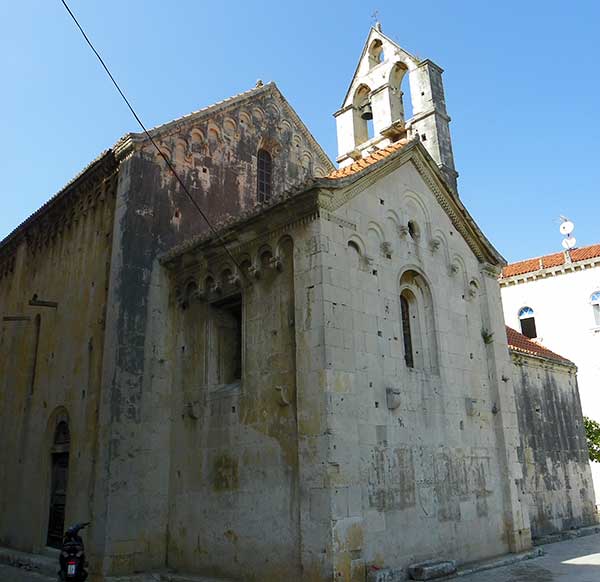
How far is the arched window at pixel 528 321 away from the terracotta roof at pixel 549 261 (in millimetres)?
2073

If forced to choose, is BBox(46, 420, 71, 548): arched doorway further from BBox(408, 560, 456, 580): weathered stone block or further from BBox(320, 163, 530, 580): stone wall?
BBox(408, 560, 456, 580): weathered stone block

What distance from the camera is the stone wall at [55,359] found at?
12.2m

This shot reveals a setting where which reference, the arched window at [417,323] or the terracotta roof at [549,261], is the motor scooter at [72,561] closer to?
the arched window at [417,323]

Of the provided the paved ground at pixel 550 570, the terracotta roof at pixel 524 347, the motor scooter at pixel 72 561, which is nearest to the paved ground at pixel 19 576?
the paved ground at pixel 550 570

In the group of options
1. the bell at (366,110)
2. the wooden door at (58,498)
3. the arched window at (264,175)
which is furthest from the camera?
the bell at (366,110)

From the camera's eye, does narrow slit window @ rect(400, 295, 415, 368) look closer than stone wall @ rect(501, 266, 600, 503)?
Answer: Yes

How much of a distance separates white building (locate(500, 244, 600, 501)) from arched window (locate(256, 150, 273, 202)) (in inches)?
820

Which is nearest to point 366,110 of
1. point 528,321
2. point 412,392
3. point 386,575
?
point 412,392

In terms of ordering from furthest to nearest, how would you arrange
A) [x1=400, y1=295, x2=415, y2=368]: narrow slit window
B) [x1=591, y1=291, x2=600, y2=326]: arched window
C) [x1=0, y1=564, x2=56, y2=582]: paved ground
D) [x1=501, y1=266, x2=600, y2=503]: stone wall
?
[x1=591, y1=291, x2=600, y2=326]: arched window → [x1=501, y1=266, x2=600, y2=503]: stone wall → [x1=0, y1=564, x2=56, y2=582]: paved ground → [x1=400, y1=295, x2=415, y2=368]: narrow slit window

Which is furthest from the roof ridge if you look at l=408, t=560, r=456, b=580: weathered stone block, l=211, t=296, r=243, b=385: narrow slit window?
l=408, t=560, r=456, b=580: weathered stone block

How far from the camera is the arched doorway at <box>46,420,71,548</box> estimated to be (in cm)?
1251

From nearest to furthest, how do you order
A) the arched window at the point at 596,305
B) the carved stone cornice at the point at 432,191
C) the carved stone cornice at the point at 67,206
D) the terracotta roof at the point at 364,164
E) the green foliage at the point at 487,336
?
the carved stone cornice at the point at 432,191 → the terracotta roof at the point at 364,164 → the green foliage at the point at 487,336 → the carved stone cornice at the point at 67,206 → the arched window at the point at 596,305

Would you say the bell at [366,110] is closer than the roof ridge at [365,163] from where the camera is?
No

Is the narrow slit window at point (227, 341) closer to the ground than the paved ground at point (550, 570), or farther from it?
farther from it
